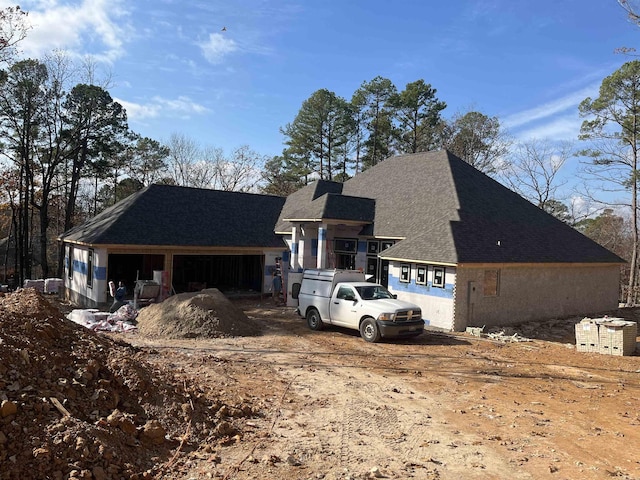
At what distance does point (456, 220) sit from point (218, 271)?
16.6 m

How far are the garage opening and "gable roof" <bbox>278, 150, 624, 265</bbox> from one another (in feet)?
13.2

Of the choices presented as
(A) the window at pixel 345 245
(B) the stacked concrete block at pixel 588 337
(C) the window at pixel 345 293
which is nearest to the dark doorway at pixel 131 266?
(A) the window at pixel 345 245

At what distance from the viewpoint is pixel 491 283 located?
19328 millimetres

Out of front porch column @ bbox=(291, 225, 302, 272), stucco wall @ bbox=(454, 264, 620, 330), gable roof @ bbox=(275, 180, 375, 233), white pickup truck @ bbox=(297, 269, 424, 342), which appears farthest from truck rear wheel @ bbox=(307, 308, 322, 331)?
front porch column @ bbox=(291, 225, 302, 272)

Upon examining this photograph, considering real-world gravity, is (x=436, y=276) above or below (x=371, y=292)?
above

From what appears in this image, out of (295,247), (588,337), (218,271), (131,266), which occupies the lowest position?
(588,337)

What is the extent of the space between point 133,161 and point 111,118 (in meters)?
10.4

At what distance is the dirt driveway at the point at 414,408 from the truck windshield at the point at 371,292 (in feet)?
4.74

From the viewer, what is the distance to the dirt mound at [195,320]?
604 inches

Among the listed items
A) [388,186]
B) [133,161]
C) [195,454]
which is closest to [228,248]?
[388,186]

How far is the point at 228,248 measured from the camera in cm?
2559

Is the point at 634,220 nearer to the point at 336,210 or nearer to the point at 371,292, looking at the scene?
the point at 336,210

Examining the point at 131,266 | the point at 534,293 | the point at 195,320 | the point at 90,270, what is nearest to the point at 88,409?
the point at 195,320

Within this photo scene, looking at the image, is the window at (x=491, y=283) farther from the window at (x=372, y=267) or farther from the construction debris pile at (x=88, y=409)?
the construction debris pile at (x=88, y=409)
